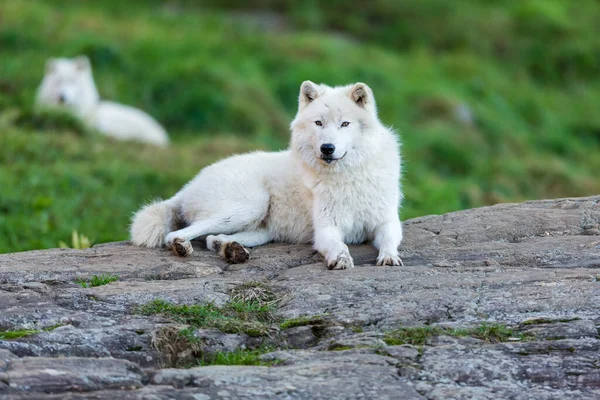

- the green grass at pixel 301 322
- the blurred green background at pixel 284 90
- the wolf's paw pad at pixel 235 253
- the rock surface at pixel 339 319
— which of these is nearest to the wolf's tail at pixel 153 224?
the rock surface at pixel 339 319

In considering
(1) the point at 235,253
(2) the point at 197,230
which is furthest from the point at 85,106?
(1) the point at 235,253

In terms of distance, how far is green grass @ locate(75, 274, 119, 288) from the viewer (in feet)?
17.9

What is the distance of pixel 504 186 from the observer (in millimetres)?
14008

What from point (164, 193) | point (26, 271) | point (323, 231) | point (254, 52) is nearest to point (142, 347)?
point (26, 271)

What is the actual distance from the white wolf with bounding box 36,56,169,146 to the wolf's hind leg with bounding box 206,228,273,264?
7.31 metres

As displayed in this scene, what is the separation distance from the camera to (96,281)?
5.50m

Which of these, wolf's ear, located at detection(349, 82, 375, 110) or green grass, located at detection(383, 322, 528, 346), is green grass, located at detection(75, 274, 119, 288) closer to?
green grass, located at detection(383, 322, 528, 346)

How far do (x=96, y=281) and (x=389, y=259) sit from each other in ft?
6.07

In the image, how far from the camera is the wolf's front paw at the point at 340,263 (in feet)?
19.2

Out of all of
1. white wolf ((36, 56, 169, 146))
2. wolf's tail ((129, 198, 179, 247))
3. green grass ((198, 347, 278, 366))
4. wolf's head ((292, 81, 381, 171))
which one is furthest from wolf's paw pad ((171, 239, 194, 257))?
white wolf ((36, 56, 169, 146))

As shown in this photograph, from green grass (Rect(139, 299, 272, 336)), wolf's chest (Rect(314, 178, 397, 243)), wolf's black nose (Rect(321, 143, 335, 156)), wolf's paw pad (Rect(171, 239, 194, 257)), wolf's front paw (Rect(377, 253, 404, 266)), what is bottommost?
green grass (Rect(139, 299, 272, 336))

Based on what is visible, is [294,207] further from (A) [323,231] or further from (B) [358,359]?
(B) [358,359]

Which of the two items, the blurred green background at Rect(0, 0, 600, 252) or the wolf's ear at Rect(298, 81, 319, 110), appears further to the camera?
the blurred green background at Rect(0, 0, 600, 252)

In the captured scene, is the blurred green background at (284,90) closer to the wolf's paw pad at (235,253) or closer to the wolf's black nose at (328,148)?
the wolf's paw pad at (235,253)
